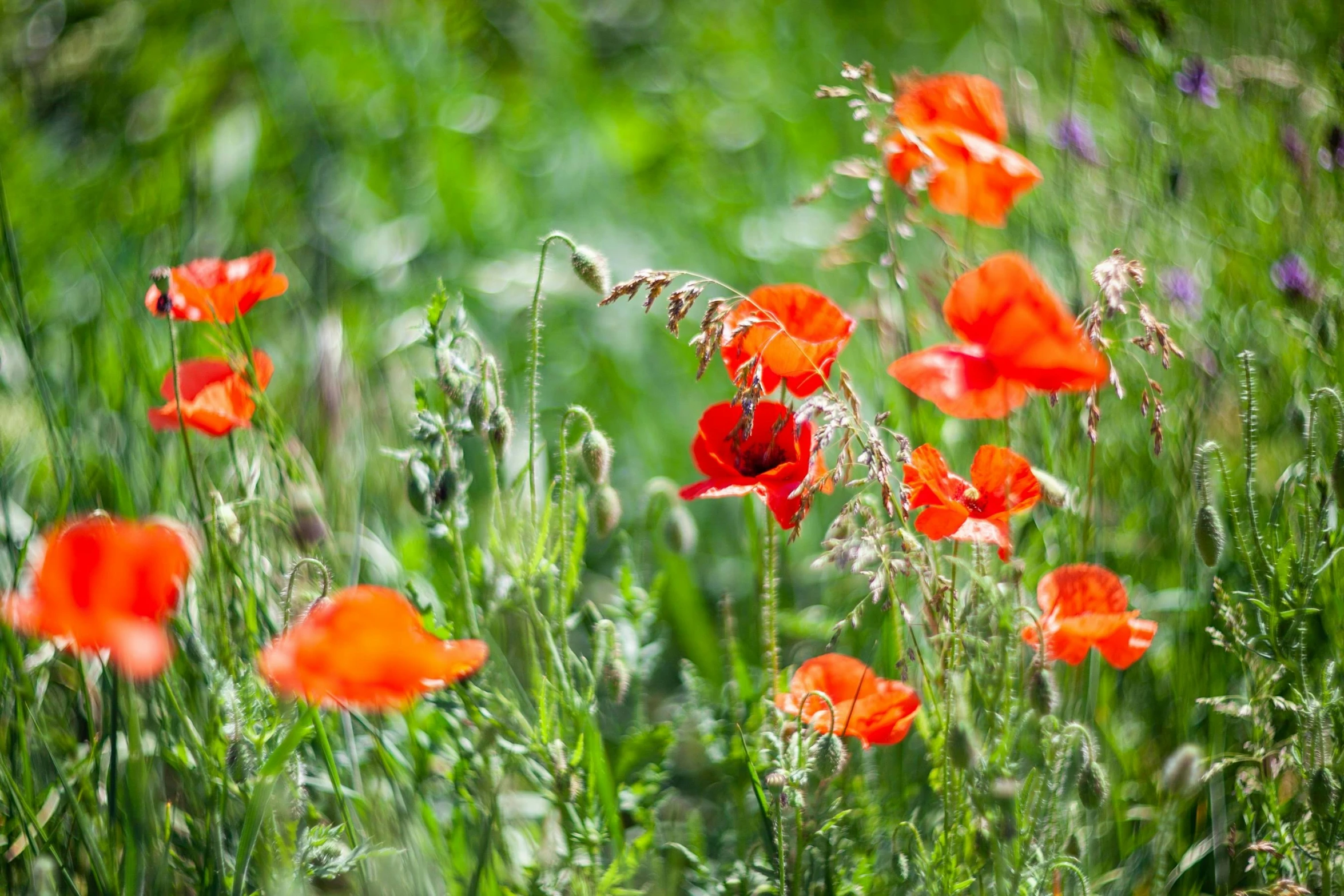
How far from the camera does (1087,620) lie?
4.37 ft

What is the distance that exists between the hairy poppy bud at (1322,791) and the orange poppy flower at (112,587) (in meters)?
1.22

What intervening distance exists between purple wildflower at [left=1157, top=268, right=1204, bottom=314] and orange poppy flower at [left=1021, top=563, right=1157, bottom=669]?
0.77 metres

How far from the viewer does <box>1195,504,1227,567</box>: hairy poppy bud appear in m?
1.40

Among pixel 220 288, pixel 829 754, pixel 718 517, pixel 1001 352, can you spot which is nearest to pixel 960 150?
pixel 1001 352

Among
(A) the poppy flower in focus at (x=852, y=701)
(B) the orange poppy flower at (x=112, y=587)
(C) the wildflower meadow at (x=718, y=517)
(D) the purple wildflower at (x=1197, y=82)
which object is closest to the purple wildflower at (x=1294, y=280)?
(C) the wildflower meadow at (x=718, y=517)

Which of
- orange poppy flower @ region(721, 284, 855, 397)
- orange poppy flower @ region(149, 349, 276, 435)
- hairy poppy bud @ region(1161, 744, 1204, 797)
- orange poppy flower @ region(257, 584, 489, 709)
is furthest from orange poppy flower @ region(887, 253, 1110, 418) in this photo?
orange poppy flower @ region(149, 349, 276, 435)

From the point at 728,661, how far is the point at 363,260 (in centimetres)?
159

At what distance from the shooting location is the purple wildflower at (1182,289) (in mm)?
1990

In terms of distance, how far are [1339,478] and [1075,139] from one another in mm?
970

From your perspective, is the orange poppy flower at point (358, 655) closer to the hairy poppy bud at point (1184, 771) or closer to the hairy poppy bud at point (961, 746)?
the hairy poppy bud at point (961, 746)

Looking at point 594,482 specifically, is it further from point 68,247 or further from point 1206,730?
point 68,247

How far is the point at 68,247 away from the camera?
271 cm

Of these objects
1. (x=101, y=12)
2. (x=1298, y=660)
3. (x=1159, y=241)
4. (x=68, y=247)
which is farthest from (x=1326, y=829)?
(x=101, y=12)

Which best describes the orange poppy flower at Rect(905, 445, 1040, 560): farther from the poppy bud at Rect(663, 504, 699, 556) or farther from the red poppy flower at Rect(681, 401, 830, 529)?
the poppy bud at Rect(663, 504, 699, 556)
